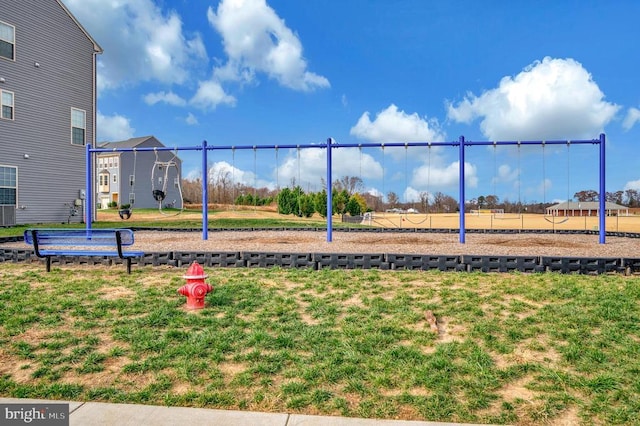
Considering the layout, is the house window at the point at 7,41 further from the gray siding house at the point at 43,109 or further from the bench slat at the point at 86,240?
the bench slat at the point at 86,240

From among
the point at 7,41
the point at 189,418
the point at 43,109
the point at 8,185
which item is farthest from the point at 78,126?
the point at 189,418

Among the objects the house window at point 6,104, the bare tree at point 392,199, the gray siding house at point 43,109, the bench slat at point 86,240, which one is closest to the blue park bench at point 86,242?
the bench slat at point 86,240

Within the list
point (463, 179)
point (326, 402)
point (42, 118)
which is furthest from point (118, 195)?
point (326, 402)

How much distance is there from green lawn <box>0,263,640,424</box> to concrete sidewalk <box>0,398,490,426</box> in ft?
0.36

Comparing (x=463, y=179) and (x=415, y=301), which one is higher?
(x=463, y=179)

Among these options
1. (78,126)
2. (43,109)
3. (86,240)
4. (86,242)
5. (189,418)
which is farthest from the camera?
(78,126)

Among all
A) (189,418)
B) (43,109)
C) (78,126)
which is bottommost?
(189,418)

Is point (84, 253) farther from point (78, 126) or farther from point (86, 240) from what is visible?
point (78, 126)

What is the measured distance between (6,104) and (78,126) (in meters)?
4.18

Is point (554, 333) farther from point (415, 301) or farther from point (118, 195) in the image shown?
point (118, 195)

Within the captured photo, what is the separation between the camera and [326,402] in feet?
10.0

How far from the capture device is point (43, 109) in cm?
2231

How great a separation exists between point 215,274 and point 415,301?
3.80 metres

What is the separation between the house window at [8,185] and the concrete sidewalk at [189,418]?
2222 centimetres
